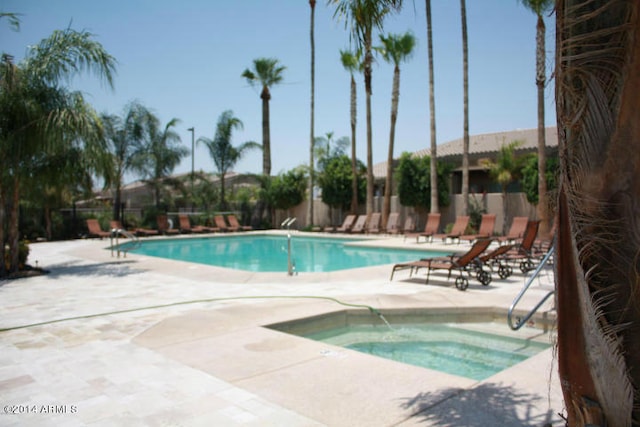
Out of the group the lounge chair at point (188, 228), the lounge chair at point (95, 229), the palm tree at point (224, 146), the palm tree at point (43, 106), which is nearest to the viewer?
the palm tree at point (43, 106)

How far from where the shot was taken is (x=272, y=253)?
18.7 metres

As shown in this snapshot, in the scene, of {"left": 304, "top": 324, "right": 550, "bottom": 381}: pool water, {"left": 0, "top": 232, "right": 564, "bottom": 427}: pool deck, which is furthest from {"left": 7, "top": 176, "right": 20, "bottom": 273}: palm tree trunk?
{"left": 304, "top": 324, "right": 550, "bottom": 381}: pool water

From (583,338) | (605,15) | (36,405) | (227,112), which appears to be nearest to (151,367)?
(36,405)

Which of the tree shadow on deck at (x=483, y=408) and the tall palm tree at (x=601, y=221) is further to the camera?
the tree shadow on deck at (x=483, y=408)

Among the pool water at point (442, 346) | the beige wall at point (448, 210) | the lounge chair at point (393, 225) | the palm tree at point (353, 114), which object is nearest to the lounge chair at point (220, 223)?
the beige wall at point (448, 210)

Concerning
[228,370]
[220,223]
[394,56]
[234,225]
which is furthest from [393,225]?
[228,370]

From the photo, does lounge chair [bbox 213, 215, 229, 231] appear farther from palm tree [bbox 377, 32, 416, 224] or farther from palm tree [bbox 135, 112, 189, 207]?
palm tree [bbox 377, 32, 416, 224]

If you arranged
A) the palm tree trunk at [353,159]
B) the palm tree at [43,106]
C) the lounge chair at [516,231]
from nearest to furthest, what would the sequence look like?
the palm tree at [43,106], the lounge chair at [516,231], the palm tree trunk at [353,159]

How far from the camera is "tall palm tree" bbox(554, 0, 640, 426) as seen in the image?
1907 millimetres

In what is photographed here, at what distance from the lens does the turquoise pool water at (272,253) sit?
15.3 meters

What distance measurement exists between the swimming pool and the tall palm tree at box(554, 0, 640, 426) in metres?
3.42

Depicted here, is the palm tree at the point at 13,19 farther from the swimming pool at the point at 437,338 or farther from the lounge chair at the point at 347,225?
the lounge chair at the point at 347,225

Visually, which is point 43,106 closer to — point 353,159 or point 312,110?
point 353,159

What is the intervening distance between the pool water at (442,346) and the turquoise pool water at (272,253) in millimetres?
7432
